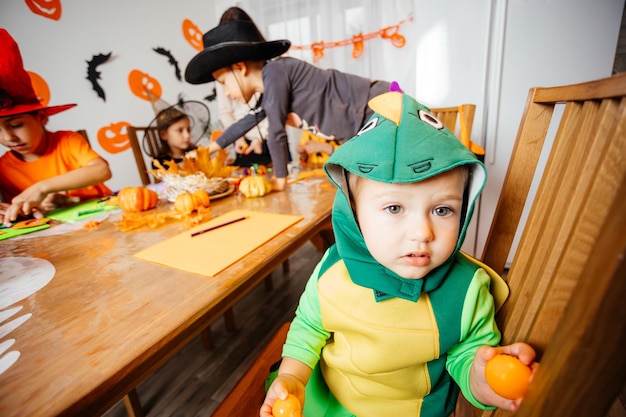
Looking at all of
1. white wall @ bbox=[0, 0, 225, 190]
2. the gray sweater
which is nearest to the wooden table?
the gray sweater

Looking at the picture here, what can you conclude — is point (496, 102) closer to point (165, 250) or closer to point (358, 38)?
point (358, 38)

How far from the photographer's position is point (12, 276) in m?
0.59

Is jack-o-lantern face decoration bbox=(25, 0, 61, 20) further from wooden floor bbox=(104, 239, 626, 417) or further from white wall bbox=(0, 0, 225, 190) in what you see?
wooden floor bbox=(104, 239, 626, 417)

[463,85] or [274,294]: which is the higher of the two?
[463,85]

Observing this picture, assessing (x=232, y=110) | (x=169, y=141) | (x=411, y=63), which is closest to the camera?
(x=169, y=141)

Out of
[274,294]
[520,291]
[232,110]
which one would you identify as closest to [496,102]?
[520,291]

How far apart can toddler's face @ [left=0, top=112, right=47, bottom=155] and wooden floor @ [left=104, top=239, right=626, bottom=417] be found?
118 cm

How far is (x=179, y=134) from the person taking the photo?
215cm

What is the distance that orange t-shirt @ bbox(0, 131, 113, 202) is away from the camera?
1.31 metres

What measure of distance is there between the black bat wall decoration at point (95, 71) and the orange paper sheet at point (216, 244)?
2.53 m

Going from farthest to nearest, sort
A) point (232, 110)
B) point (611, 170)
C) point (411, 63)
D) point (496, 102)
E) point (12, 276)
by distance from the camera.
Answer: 1. point (232, 110)
2. point (411, 63)
3. point (496, 102)
4. point (12, 276)
5. point (611, 170)

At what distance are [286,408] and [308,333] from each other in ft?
0.55

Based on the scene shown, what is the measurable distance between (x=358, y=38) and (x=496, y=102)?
1623 mm

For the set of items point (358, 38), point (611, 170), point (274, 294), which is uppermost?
point (358, 38)
